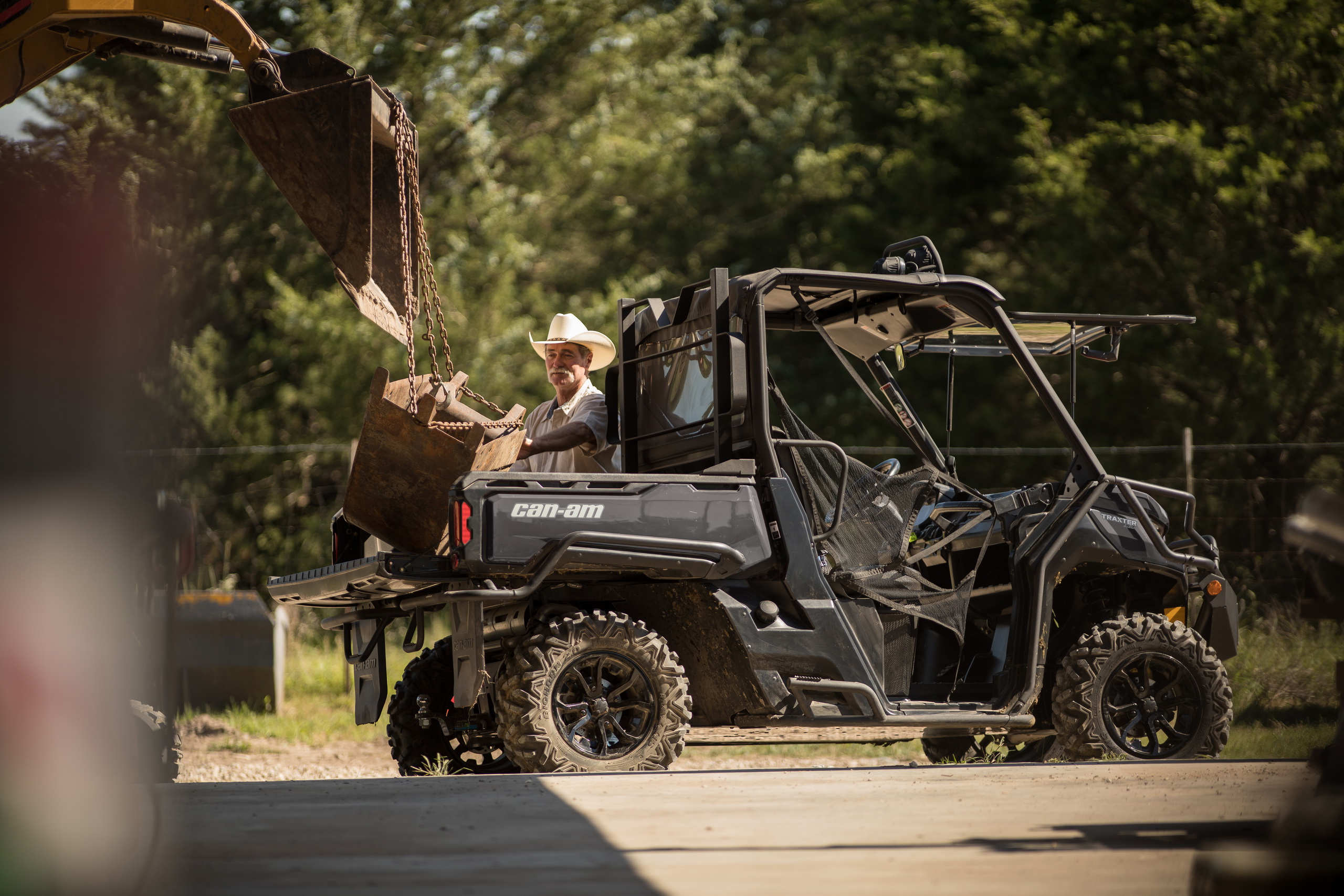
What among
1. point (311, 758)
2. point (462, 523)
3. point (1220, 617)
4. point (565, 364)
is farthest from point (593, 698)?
point (311, 758)

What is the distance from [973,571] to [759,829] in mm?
2852

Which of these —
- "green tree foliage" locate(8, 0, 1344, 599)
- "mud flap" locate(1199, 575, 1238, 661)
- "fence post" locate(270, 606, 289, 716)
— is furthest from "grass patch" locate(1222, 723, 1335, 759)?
"fence post" locate(270, 606, 289, 716)

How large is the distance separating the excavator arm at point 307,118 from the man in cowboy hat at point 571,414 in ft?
3.53

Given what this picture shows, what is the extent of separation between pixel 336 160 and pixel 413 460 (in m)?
1.35

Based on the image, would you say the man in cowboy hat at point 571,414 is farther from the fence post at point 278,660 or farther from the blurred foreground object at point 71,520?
the fence post at point 278,660

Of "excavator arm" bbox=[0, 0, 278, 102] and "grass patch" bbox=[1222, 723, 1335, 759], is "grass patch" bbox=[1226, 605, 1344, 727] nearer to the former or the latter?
"grass patch" bbox=[1222, 723, 1335, 759]

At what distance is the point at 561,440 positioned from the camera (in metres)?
7.02

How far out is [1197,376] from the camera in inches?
676

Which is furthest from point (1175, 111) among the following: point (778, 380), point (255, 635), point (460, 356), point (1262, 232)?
point (255, 635)

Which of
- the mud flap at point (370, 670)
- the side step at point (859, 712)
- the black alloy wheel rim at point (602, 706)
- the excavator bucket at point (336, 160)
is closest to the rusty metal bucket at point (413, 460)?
the excavator bucket at point (336, 160)

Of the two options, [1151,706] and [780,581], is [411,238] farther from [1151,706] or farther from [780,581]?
[1151,706]

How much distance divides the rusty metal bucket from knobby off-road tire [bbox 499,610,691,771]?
713 millimetres

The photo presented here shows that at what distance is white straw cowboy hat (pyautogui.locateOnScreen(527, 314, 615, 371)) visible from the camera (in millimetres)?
7871

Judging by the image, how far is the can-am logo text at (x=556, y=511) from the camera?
572 centimetres
